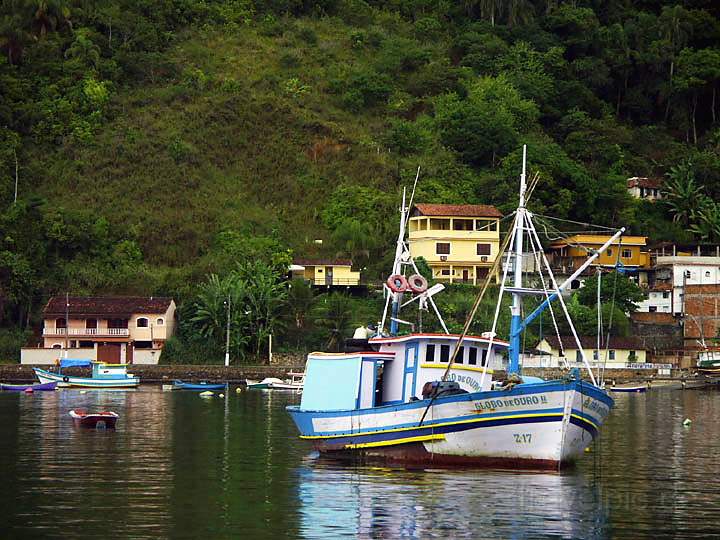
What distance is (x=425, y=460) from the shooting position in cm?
4566

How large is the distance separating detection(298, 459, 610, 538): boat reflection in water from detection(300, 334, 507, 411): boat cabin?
12.8ft

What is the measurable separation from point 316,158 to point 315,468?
104 meters

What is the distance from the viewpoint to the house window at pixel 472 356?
1912 inches

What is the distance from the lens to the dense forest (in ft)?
400

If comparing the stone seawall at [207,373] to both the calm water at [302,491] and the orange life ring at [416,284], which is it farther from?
the orange life ring at [416,284]

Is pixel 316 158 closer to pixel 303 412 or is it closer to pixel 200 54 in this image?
pixel 200 54

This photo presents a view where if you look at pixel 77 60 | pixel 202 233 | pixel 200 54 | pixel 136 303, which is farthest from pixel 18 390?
pixel 200 54

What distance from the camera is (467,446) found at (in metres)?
44.8

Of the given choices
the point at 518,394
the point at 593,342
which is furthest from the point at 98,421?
the point at 593,342

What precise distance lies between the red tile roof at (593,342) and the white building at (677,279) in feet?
28.8

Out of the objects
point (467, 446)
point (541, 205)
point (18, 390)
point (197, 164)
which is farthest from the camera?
point (197, 164)

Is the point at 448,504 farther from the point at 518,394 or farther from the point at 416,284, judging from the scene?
the point at 416,284

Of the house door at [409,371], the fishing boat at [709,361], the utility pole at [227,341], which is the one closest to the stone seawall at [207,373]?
the utility pole at [227,341]

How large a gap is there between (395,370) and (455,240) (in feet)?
259
